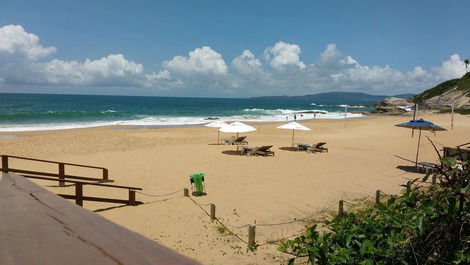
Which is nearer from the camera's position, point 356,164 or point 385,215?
point 385,215

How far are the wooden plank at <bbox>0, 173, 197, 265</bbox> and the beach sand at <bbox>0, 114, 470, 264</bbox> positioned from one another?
14.1 ft

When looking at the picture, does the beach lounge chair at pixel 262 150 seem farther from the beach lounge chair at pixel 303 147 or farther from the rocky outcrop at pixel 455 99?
the rocky outcrop at pixel 455 99

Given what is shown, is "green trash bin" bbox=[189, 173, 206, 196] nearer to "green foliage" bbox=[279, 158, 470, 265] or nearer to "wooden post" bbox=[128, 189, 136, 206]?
"wooden post" bbox=[128, 189, 136, 206]

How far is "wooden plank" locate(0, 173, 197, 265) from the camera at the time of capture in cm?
110

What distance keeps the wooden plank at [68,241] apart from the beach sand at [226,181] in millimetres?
4291

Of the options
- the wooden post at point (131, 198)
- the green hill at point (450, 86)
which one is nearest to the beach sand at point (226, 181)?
the wooden post at point (131, 198)

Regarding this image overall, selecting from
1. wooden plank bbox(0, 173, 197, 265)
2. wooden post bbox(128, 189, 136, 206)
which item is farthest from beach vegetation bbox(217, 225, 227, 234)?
wooden plank bbox(0, 173, 197, 265)

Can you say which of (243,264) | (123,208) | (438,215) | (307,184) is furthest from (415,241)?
(307,184)

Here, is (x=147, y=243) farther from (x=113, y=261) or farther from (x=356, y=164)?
(x=356, y=164)

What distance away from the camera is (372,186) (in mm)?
10367

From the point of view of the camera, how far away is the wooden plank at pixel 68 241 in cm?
110

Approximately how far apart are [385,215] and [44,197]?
8.52 ft

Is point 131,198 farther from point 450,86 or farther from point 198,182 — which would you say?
point 450,86

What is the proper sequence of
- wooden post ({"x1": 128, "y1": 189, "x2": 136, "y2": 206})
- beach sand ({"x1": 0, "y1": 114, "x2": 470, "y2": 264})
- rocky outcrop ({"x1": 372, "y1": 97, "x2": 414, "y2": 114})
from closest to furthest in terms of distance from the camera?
beach sand ({"x1": 0, "y1": 114, "x2": 470, "y2": 264}) < wooden post ({"x1": 128, "y1": 189, "x2": 136, "y2": 206}) < rocky outcrop ({"x1": 372, "y1": 97, "x2": 414, "y2": 114})
